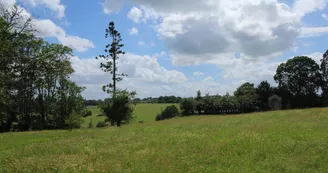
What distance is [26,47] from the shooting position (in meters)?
42.1

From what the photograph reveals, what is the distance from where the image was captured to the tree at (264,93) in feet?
195

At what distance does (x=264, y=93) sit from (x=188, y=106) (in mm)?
17012

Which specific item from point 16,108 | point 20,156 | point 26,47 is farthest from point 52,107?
point 20,156

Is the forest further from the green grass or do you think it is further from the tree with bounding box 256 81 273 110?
the green grass

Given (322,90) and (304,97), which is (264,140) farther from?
(322,90)

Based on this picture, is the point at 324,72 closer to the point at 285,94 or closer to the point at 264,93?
the point at 285,94

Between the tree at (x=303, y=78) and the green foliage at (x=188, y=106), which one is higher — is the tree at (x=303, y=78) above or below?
above

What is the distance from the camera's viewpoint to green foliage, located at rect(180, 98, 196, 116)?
62278mm

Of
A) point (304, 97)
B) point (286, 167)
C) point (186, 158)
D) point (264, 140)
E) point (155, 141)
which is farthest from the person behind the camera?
point (304, 97)

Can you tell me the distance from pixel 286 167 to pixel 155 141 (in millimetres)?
7319

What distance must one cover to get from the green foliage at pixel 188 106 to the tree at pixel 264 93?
1454cm

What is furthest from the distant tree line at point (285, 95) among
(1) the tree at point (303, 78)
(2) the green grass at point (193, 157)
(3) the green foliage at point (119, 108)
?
(2) the green grass at point (193, 157)

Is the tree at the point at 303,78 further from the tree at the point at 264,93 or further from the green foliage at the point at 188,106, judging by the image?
the green foliage at the point at 188,106

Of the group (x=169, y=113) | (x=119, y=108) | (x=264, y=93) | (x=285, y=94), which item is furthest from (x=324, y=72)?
(x=119, y=108)
